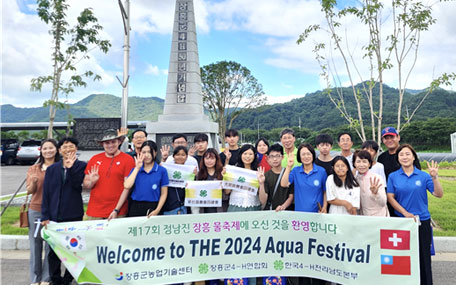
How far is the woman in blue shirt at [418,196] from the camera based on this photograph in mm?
3084

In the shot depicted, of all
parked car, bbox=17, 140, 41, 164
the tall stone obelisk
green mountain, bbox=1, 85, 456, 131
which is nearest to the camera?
the tall stone obelisk

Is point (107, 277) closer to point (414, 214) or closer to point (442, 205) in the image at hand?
point (414, 214)

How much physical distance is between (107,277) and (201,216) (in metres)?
1.16

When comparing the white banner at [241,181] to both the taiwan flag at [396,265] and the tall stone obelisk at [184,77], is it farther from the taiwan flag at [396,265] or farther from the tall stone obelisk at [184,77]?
the tall stone obelisk at [184,77]

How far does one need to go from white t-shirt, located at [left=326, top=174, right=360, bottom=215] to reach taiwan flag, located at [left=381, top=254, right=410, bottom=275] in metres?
0.61

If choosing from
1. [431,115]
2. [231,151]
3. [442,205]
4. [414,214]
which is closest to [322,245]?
[414,214]

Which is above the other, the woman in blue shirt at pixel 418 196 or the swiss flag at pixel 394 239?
the woman in blue shirt at pixel 418 196

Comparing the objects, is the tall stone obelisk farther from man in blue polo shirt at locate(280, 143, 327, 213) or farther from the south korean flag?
the south korean flag

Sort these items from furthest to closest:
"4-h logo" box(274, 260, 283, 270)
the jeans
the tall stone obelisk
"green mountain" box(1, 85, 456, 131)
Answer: "green mountain" box(1, 85, 456, 131), the tall stone obelisk, the jeans, "4-h logo" box(274, 260, 283, 270)

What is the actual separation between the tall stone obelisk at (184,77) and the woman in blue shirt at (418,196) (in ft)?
19.9

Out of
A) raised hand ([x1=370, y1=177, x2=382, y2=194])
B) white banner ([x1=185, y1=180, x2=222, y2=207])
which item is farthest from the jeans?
raised hand ([x1=370, y1=177, x2=382, y2=194])

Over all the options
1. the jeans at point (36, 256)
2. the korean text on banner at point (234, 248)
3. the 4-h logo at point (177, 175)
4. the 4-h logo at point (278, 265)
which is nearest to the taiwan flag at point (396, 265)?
the korean text on banner at point (234, 248)

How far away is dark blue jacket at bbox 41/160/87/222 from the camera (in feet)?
10.6

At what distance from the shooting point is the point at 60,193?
326cm
